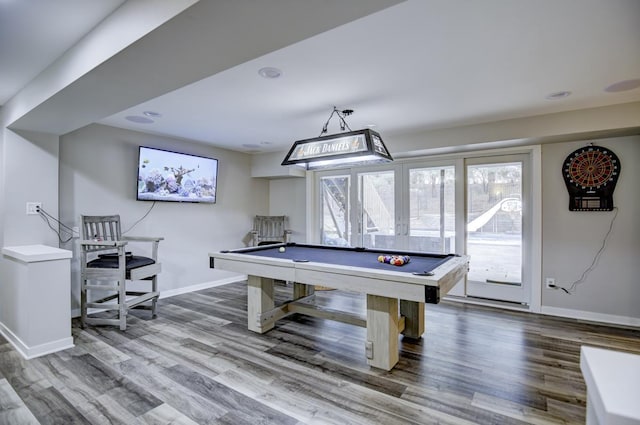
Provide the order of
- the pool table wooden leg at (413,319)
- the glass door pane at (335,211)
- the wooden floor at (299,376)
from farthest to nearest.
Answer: the glass door pane at (335,211), the pool table wooden leg at (413,319), the wooden floor at (299,376)

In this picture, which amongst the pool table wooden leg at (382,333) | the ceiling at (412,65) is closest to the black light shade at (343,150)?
the ceiling at (412,65)

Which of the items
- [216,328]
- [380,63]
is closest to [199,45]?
[380,63]

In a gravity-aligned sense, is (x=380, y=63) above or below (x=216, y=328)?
above

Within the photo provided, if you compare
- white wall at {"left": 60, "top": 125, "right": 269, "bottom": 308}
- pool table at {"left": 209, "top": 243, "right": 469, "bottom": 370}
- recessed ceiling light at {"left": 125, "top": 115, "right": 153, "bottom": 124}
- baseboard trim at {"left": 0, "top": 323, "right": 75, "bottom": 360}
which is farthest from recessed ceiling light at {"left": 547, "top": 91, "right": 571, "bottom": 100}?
baseboard trim at {"left": 0, "top": 323, "right": 75, "bottom": 360}

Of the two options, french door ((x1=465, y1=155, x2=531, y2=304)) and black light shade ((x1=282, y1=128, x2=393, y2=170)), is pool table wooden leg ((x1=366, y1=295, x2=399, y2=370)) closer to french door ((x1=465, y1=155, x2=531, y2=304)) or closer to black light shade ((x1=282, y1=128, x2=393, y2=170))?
black light shade ((x1=282, y1=128, x2=393, y2=170))

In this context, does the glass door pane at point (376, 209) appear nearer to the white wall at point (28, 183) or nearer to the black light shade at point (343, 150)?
the black light shade at point (343, 150)

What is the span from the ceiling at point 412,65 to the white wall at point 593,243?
0.82 m

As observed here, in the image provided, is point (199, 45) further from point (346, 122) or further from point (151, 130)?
point (151, 130)

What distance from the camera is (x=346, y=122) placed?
3879mm

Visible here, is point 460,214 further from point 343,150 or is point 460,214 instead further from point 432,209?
point 343,150

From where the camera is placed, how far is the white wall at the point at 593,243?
353cm

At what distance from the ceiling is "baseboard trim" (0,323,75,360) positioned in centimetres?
220

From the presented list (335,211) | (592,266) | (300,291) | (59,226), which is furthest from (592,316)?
(59,226)

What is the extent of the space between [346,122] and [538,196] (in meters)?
2.55
